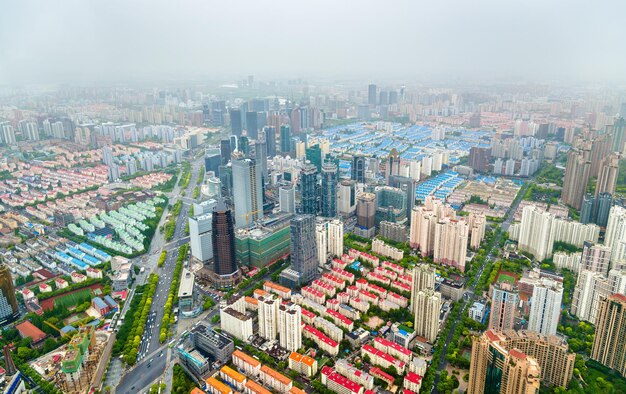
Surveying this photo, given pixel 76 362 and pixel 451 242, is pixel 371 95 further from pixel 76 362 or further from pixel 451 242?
pixel 76 362

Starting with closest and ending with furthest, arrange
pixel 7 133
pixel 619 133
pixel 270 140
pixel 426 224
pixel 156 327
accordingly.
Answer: pixel 156 327 → pixel 426 224 → pixel 619 133 → pixel 7 133 → pixel 270 140

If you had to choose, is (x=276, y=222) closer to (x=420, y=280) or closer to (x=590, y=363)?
(x=420, y=280)

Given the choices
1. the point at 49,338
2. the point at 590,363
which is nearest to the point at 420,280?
the point at 590,363

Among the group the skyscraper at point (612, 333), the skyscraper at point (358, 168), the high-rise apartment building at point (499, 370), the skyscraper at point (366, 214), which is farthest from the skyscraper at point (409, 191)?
the high-rise apartment building at point (499, 370)

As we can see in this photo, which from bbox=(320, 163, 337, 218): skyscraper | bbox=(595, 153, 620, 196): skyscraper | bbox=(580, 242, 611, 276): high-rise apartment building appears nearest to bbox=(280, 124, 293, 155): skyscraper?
bbox=(320, 163, 337, 218): skyscraper

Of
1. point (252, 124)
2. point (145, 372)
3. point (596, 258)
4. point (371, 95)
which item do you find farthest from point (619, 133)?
point (371, 95)

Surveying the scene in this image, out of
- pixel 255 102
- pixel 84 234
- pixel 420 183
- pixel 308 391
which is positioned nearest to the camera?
pixel 308 391
